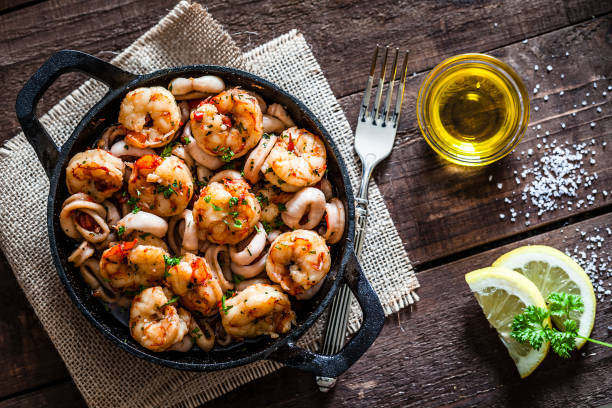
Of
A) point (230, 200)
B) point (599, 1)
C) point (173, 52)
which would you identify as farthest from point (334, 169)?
point (599, 1)

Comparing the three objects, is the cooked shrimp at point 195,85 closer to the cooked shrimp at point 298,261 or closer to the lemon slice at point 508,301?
the cooked shrimp at point 298,261

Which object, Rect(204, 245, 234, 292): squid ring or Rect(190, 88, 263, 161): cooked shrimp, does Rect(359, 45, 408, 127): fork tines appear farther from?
Rect(204, 245, 234, 292): squid ring

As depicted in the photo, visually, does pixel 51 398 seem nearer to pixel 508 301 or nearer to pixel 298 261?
pixel 298 261

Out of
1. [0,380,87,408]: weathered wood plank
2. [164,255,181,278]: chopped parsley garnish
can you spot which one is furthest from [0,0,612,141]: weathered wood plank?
[0,380,87,408]: weathered wood plank

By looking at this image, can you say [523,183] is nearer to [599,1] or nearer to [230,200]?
[599,1]

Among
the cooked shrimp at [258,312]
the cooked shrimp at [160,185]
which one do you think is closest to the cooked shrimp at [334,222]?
the cooked shrimp at [258,312]
